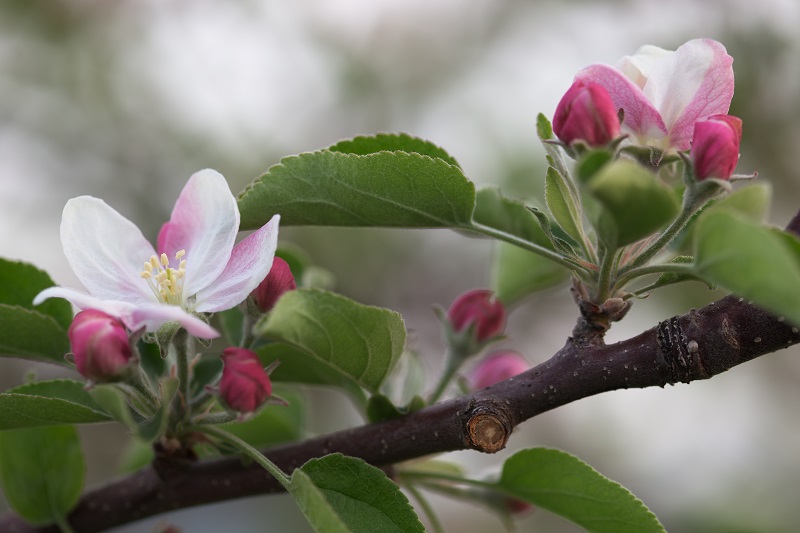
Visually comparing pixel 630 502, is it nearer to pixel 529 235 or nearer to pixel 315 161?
pixel 529 235

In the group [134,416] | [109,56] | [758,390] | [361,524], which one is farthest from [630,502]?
[109,56]

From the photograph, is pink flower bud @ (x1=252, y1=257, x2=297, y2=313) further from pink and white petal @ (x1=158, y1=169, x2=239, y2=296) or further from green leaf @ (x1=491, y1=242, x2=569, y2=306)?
green leaf @ (x1=491, y1=242, x2=569, y2=306)

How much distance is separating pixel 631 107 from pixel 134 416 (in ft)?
1.99

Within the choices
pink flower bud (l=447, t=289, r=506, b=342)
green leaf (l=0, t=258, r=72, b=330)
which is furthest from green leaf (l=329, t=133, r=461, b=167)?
green leaf (l=0, t=258, r=72, b=330)

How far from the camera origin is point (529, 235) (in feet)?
3.40

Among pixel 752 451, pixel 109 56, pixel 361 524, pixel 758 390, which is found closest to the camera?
pixel 361 524

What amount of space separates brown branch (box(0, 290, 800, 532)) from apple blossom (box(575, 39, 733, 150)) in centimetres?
19

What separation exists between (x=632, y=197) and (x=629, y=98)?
0.26 m

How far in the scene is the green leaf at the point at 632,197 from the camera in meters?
0.60

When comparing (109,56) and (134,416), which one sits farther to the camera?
(109,56)

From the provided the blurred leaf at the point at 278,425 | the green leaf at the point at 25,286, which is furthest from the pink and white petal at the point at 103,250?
the blurred leaf at the point at 278,425

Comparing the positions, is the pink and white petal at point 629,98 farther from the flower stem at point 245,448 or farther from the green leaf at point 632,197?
the flower stem at point 245,448

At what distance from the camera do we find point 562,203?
884 mm

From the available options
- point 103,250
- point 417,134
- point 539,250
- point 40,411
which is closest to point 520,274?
point 539,250
